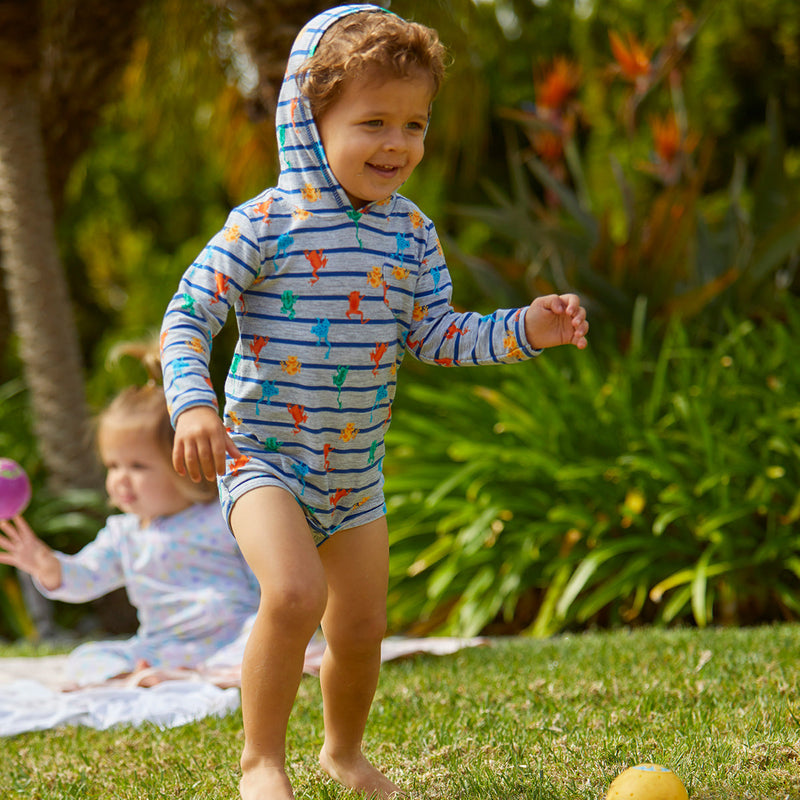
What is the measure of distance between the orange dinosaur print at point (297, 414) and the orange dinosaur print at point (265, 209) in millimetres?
402

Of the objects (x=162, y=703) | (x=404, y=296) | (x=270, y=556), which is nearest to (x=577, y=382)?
(x=162, y=703)

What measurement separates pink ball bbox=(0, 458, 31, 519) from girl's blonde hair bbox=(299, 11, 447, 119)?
2.09m

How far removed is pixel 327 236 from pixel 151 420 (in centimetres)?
190

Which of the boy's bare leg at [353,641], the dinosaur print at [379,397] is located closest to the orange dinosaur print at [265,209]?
the dinosaur print at [379,397]

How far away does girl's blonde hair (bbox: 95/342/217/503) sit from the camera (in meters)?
3.91

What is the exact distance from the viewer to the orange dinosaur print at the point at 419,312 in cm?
240

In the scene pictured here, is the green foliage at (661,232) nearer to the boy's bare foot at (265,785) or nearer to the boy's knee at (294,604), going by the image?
the boy's knee at (294,604)

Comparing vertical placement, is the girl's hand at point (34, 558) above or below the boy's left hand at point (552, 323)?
below

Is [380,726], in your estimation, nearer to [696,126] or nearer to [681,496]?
[681,496]

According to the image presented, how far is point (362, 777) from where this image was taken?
2268 mm

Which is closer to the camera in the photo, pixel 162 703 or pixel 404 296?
pixel 404 296

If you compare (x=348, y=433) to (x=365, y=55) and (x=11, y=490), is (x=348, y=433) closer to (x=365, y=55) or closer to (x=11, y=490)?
(x=365, y=55)

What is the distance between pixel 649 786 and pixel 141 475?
259 centimetres

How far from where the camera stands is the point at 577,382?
564 cm
